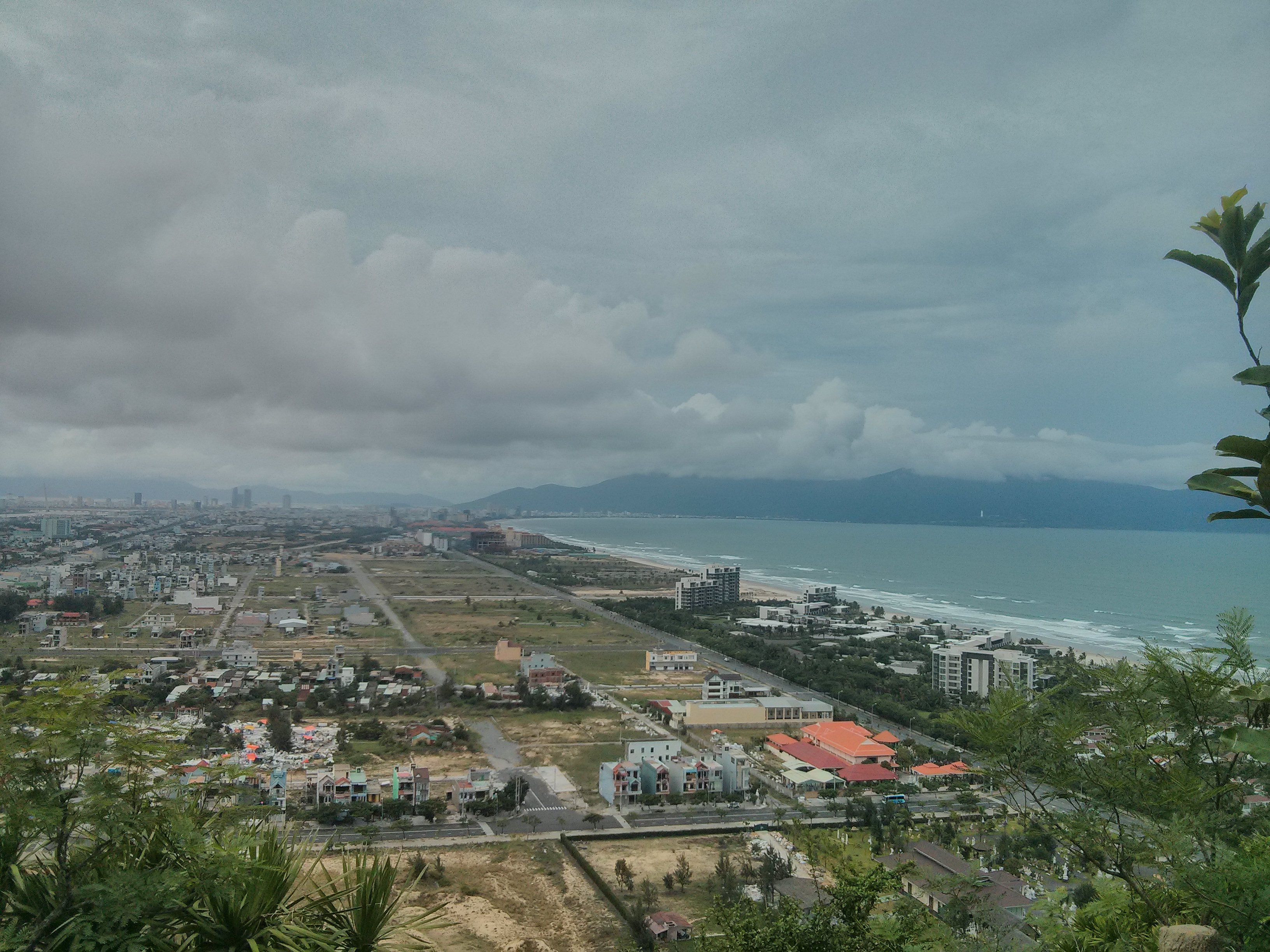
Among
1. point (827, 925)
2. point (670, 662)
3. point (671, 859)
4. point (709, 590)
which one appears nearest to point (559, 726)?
point (671, 859)

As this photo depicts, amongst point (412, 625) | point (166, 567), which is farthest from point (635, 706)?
point (166, 567)

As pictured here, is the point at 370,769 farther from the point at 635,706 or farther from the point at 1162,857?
the point at 1162,857

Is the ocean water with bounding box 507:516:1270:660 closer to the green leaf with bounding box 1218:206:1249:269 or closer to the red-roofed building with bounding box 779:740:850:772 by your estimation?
the green leaf with bounding box 1218:206:1249:269

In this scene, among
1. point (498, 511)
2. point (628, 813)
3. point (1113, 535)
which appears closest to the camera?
point (628, 813)

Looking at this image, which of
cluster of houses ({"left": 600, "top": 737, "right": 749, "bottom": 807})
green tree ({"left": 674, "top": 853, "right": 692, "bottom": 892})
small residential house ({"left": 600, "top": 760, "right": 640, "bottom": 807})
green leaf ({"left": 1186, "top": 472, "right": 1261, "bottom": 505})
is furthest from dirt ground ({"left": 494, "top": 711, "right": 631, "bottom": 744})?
green leaf ({"left": 1186, "top": 472, "right": 1261, "bottom": 505})

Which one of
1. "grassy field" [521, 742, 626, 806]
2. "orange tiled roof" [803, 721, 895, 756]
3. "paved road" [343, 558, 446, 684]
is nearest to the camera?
"grassy field" [521, 742, 626, 806]

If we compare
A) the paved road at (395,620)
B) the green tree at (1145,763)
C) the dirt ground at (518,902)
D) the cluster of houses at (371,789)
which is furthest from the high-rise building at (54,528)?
the green tree at (1145,763)

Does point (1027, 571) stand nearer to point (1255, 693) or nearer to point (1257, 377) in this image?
point (1255, 693)
